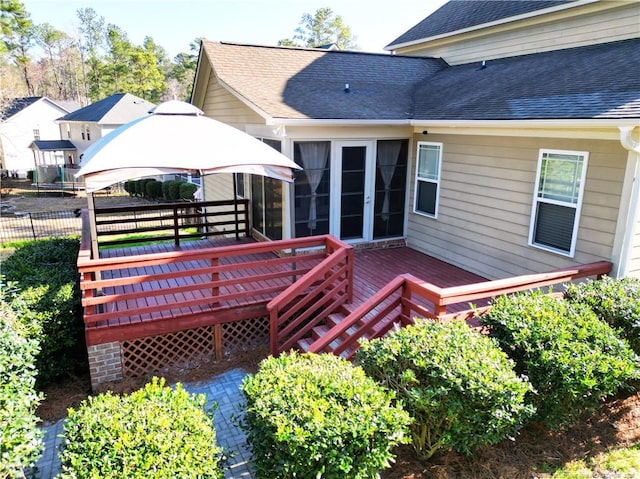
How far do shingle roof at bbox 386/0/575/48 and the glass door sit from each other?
175 inches

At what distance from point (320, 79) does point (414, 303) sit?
235 inches

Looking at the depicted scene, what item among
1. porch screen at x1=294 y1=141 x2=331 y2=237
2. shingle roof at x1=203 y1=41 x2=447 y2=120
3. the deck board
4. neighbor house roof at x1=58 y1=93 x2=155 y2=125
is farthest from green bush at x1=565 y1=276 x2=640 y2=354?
neighbor house roof at x1=58 y1=93 x2=155 y2=125

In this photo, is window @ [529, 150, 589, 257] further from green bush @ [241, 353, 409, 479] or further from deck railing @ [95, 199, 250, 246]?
deck railing @ [95, 199, 250, 246]

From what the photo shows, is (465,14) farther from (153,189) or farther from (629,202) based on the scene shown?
(153,189)

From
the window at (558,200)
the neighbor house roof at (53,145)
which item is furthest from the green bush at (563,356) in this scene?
the neighbor house roof at (53,145)

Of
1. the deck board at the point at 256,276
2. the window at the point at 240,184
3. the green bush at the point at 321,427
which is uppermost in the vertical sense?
the window at the point at 240,184

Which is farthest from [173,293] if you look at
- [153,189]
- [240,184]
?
[153,189]

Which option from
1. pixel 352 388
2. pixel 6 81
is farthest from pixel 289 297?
pixel 6 81

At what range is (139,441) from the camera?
9.43 ft

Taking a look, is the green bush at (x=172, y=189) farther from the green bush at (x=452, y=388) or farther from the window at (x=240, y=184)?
the green bush at (x=452, y=388)

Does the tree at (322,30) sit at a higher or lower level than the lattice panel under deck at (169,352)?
higher

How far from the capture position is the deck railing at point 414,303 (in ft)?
15.8

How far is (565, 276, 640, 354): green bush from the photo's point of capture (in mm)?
4539

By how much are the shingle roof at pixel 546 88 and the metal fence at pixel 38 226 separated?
13.6m
